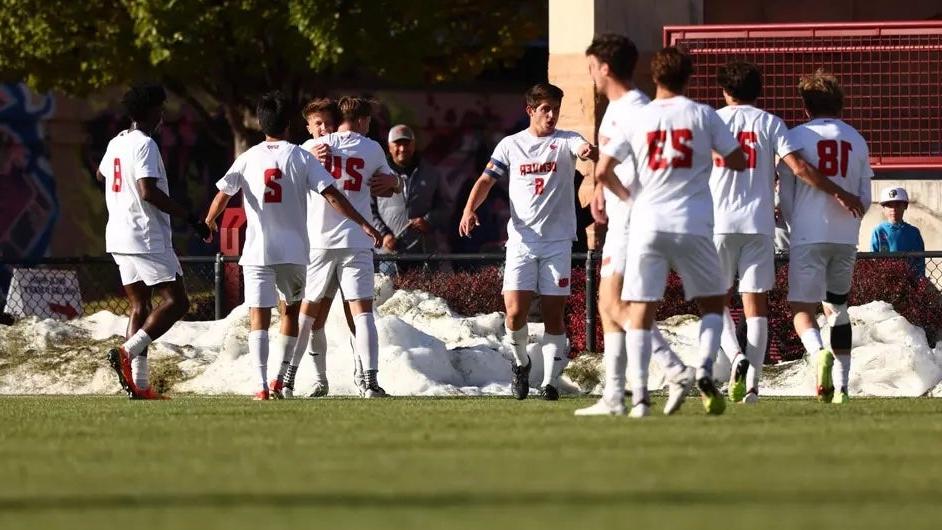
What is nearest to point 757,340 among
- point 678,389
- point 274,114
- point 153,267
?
point 678,389

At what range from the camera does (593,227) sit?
70.9 feet

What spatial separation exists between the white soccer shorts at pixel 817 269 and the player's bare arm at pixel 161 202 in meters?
3.85

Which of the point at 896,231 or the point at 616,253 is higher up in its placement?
the point at 616,253

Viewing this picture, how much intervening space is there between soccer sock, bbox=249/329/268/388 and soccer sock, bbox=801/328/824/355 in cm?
358

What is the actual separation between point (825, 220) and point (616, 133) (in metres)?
2.78

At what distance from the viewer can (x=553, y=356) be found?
48.3 feet

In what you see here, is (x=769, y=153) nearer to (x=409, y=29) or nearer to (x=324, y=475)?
(x=324, y=475)

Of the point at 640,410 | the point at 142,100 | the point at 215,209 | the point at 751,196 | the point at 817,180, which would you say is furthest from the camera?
the point at 142,100

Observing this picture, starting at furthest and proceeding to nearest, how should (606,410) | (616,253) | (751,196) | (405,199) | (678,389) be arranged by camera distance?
(405,199) < (751,196) < (616,253) < (606,410) < (678,389)

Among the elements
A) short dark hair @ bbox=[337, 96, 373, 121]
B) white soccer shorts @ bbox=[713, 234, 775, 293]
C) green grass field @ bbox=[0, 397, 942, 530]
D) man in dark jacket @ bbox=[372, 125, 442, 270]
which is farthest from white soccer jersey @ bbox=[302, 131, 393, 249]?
man in dark jacket @ bbox=[372, 125, 442, 270]

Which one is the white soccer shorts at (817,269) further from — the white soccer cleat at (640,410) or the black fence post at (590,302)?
the black fence post at (590,302)

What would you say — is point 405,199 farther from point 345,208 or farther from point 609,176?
point 609,176

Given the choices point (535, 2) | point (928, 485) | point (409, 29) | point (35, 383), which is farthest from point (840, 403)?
point (535, 2)

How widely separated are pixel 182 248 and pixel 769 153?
80.0ft
